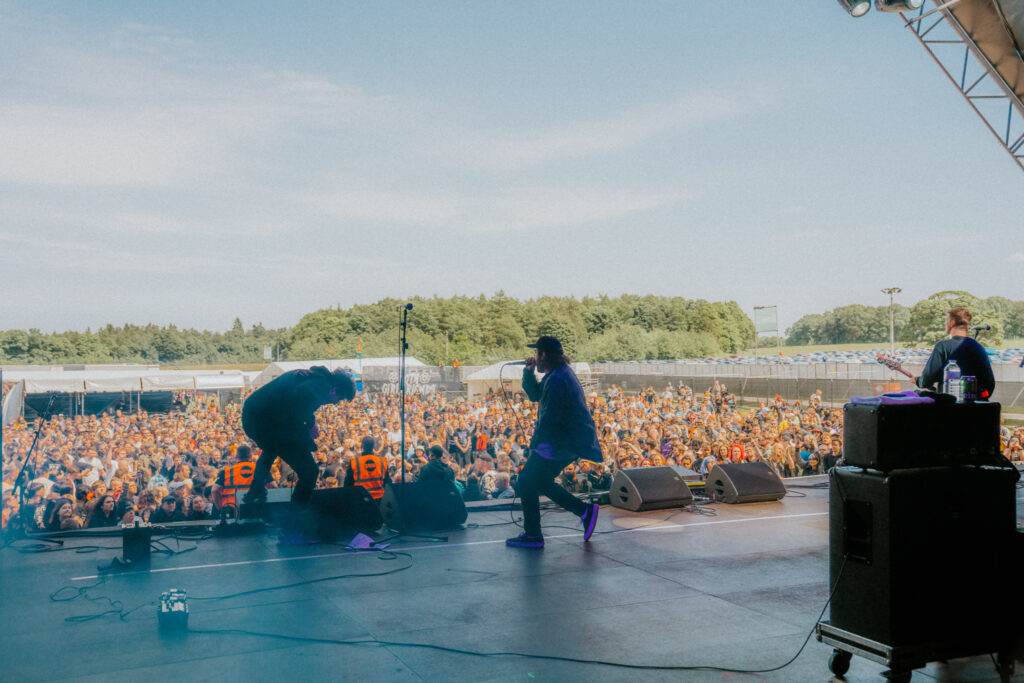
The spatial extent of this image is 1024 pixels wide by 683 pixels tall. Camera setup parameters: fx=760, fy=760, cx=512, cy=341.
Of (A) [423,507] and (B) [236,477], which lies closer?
(A) [423,507]

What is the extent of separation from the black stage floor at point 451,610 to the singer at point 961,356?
1188 millimetres

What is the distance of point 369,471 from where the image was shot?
19.2 feet

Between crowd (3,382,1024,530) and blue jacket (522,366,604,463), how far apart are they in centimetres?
166

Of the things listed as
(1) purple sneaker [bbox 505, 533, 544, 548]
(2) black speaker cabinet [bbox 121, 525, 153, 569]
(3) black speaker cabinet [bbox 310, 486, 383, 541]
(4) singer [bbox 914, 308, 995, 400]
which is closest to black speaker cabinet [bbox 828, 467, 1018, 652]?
(4) singer [bbox 914, 308, 995, 400]

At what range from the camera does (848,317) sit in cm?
5225

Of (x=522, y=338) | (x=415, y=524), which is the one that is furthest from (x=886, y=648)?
(x=522, y=338)

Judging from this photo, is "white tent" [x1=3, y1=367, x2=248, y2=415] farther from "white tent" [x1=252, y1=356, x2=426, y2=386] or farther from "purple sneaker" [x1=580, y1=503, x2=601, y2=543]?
"purple sneaker" [x1=580, y1=503, x2=601, y2=543]

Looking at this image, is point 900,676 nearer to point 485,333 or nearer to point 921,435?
point 921,435

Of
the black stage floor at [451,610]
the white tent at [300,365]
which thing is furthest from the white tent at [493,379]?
the black stage floor at [451,610]

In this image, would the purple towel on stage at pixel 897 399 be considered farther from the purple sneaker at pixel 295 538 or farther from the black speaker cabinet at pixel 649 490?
the purple sneaker at pixel 295 538

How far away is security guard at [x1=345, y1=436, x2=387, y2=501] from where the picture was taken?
5.64m

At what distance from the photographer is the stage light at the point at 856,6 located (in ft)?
19.1

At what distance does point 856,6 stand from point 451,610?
5.40 metres

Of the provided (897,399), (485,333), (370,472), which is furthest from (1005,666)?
(485,333)
